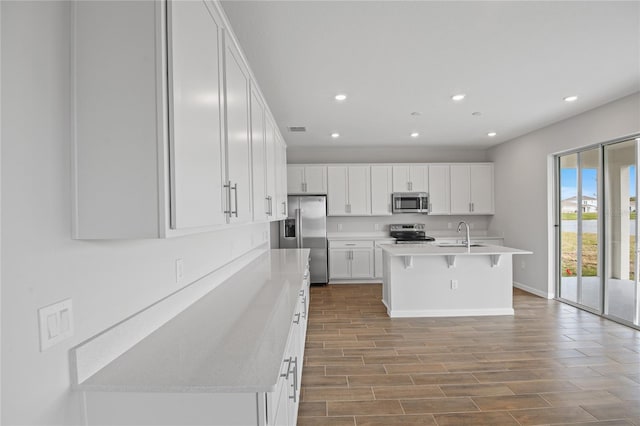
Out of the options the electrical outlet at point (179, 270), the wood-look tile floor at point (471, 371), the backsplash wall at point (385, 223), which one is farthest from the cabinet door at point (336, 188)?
the electrical outlet at point (179, 270)

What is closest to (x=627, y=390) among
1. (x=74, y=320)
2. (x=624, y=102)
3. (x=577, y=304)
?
(x=577, y=304)

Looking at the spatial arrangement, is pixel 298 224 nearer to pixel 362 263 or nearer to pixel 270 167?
pixel 362 263

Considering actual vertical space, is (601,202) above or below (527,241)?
above

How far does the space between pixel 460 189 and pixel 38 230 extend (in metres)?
6.80

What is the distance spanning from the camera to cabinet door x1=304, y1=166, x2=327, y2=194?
263 inches

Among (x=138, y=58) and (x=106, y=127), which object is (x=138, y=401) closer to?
(x=106, y=127)

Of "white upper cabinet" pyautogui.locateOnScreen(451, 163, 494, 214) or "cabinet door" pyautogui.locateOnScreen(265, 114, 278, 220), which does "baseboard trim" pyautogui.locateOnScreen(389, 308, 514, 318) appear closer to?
"cabinet door" pyautogui.locateOnScreen(265, 114, 278, 220)

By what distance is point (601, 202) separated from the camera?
4.45 meters

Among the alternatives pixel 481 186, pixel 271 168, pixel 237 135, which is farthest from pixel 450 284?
pixel 237 135

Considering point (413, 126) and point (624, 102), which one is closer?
point (624, 102)

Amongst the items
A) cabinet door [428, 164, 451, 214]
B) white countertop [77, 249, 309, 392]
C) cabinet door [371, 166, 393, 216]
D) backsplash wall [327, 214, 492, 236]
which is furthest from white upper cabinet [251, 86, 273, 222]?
cabinet door [428, 164, 451, 214]

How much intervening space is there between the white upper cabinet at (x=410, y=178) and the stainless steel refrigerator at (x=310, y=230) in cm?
149

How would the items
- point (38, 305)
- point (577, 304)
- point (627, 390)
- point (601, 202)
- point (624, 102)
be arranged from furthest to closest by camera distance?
point (577, 304), point (601, 202), point (624, 102), point (627, 390), point (38, 305)

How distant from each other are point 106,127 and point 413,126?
15.8ft
